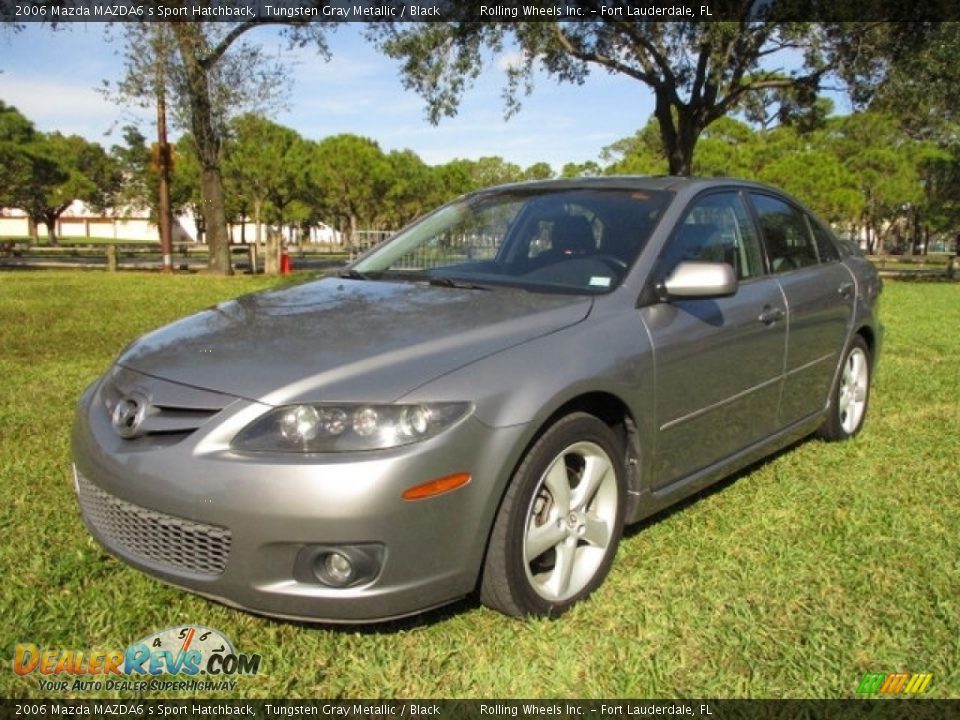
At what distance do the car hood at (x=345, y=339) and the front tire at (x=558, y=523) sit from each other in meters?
0.39

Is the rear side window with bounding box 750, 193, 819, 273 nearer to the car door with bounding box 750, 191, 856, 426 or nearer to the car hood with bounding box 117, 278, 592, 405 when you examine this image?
the car door with bounding box 750, 191, 856, 426

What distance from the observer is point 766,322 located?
370cm

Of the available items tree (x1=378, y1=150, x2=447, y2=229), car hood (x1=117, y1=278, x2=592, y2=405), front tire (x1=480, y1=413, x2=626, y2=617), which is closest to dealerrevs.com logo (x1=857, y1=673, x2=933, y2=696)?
front tire (x1=480, y1=413, x2=626, y2=617)

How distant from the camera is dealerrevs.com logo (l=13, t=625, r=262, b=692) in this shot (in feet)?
7.80

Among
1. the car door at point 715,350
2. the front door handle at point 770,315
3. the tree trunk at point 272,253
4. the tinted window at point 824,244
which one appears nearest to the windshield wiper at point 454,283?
the car door at point 715,350

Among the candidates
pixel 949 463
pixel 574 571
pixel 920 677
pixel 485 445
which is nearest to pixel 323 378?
pixel 485 445

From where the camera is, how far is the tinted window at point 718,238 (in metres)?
3.43

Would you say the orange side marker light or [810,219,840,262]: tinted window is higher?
[810,219,840,262]: tinted window

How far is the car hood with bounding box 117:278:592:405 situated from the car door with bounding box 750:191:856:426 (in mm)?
1541

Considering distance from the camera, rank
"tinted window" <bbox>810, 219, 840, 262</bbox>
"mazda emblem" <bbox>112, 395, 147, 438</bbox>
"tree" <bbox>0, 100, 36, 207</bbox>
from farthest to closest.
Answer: "tree" <bbox>0, 100, 36, 207</bbox>, "tinted window" <bbox>810, 219, 840, 262</bbox>, "mazda emblem" <bbox>112, 395, 147, 438</bbox>

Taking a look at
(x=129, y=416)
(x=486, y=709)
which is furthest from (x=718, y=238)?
(x=129, y=416)

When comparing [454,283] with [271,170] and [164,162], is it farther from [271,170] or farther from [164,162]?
[271,170]

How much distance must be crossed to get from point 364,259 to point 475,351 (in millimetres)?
1629

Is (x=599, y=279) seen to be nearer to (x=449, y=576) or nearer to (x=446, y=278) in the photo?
(x=446, y=278)
